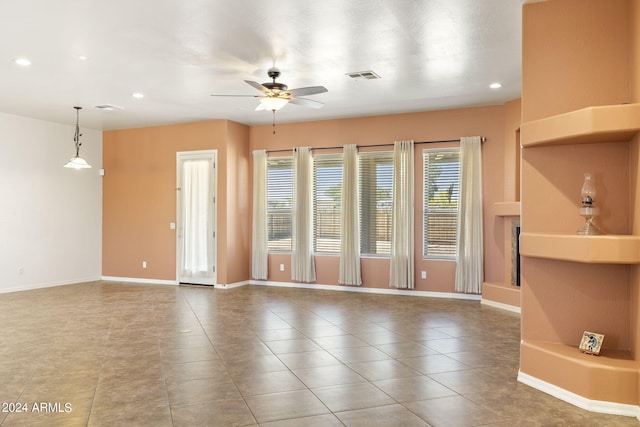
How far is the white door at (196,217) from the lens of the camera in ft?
28.6

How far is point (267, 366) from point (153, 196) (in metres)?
5.99

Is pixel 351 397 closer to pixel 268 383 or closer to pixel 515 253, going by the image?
pixel 268 383

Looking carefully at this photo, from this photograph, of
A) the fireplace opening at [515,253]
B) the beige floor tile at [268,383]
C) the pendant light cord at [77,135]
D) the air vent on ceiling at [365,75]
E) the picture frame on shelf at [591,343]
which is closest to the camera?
the picture frame on shelf at [591,343]

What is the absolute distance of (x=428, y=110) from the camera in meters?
7.88

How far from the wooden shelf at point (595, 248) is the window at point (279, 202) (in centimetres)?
588

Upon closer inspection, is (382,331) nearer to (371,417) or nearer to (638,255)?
(371,417)

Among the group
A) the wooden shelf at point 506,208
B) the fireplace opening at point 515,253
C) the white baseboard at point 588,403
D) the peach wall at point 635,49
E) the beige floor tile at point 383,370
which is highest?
the peach wall at point 635,49

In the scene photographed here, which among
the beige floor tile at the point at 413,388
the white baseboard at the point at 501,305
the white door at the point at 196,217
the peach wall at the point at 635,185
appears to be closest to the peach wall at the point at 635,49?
the peach wall at the point at 635,185

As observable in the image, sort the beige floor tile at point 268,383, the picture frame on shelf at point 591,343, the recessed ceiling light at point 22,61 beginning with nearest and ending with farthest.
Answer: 1. the picture frame on shelf at point 591,343
2. the beige floor tile at point 268,383
3. the recessed ceiling light at point 22,61

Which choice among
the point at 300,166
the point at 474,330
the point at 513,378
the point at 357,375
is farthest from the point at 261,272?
the point at 513,378

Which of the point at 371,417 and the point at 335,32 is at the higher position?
the point at 335,32

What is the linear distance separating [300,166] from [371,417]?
5986 mm

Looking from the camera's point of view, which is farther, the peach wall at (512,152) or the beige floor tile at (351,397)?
the peach wall at (512,152)

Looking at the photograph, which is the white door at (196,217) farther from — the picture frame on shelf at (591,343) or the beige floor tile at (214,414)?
the picture frame on shelf at (591,343)
